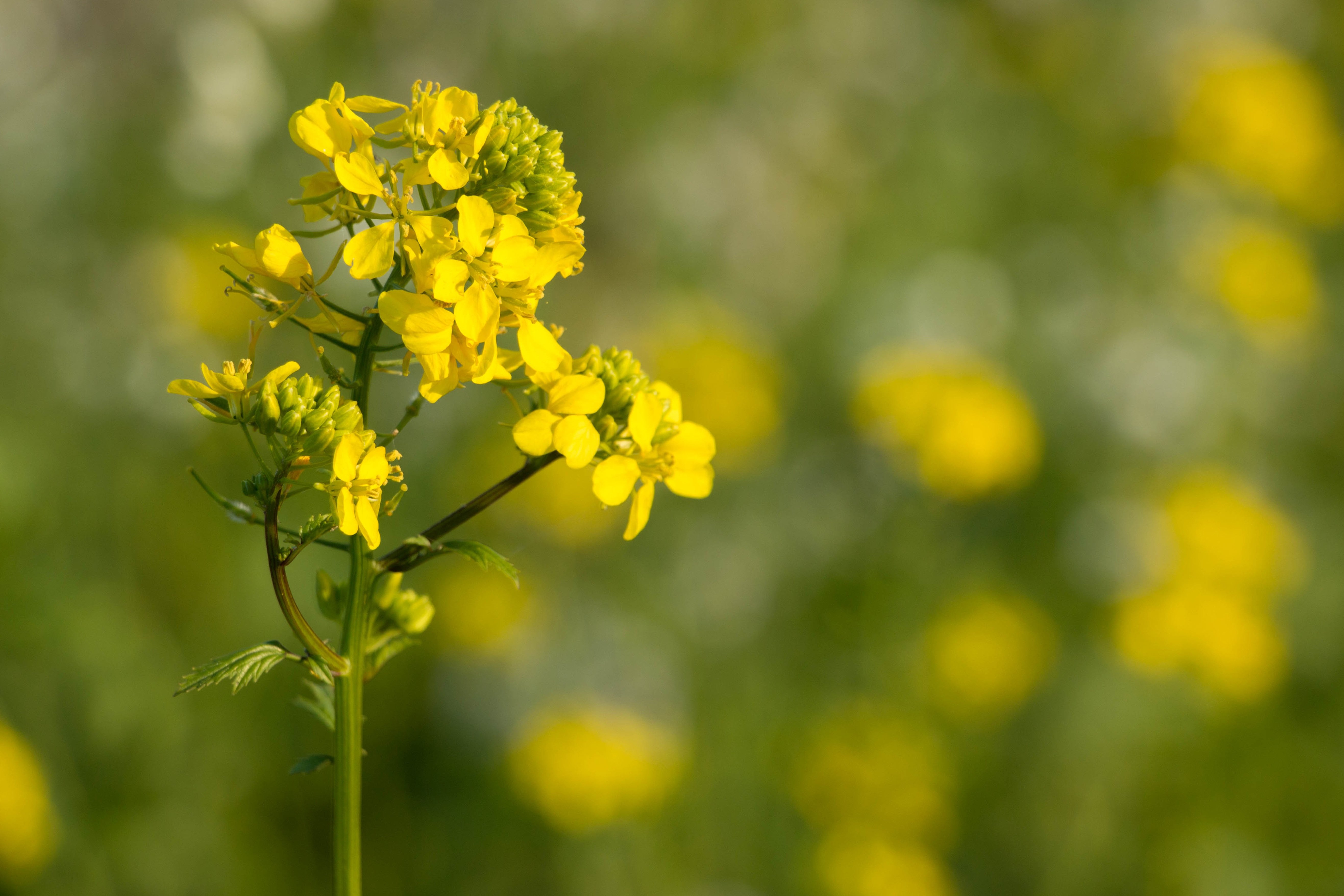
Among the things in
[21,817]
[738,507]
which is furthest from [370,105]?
[738,507]

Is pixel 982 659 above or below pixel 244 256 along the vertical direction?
below

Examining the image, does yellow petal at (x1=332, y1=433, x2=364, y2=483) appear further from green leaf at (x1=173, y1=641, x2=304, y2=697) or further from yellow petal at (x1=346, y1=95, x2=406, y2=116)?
yellow petal at (x1=346, y1=95, x2=406, y2=116)

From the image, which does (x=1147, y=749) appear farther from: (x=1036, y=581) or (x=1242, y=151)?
(x=1242, y=151)

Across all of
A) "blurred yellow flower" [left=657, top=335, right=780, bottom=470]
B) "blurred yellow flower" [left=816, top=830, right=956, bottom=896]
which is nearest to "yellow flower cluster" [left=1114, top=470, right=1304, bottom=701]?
"blurred yellow flower" [left=816, top=830, right=956, bottom=896]

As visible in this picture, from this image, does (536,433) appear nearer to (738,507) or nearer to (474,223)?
(474,223)

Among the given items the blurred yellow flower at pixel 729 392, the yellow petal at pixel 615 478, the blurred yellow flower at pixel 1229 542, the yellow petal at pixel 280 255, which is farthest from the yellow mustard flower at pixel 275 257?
the blurred yellow flower at pixel 1229 542

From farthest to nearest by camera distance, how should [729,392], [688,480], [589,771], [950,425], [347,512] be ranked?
[729,392] → [950,425] → [589,771] → [688,480] → [347,512]

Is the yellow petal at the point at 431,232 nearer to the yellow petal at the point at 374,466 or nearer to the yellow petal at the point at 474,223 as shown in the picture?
the yellow petal at the point at 474,223
